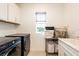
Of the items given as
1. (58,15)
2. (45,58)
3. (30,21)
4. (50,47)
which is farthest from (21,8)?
(45,58)

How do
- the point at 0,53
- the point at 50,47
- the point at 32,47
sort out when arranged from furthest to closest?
the point at 32,47 → the point at 50,47 → the point at 0,53

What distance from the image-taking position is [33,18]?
19.6 feet

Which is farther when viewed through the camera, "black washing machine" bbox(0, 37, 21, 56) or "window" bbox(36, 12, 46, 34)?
"window" bbox(36, 12, 46, 34)

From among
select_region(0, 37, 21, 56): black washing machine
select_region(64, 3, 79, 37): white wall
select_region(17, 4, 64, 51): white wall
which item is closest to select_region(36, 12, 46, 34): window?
select_region(17, 4, 64, 51): white wall

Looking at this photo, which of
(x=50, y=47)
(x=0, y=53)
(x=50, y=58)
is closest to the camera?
(x=50, y=58)

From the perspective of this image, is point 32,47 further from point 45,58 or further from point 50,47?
point 45,58

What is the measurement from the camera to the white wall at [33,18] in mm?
5961

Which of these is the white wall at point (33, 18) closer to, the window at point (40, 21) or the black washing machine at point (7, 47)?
the window at point (40, 21)

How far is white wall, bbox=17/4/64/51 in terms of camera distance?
5961mm

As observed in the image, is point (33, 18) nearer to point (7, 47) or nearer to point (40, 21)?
point (40, 21)

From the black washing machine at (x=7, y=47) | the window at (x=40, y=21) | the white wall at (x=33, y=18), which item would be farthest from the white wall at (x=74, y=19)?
the black washing machine at (x=7, y=47)

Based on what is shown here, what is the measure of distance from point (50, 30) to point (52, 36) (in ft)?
0.83

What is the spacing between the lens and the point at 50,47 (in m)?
5.05

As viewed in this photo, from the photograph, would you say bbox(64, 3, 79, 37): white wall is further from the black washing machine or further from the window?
the black washing machine
